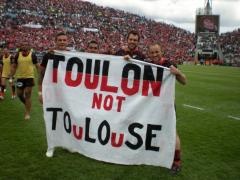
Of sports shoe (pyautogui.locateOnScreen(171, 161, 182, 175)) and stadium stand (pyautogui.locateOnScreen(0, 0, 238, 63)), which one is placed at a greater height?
stadium stand (pyautogui.locateOnScreen(0, 0, 238, 63))

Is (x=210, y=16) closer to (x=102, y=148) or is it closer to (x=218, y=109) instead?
(x=218, y=109)

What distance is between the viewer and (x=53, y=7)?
60.5m

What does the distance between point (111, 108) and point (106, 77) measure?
0.47 m

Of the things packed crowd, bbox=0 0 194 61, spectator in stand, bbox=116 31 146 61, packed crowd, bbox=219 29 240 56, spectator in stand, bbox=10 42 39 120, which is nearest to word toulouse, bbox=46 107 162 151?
spectator in stand, bbox=116 31 146 61

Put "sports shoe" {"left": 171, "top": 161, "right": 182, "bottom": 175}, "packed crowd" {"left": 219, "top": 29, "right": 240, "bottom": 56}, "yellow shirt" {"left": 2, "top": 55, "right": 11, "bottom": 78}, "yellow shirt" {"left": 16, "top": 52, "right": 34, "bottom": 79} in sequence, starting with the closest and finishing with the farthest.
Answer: "sports shoe" {"left": 171, "top": 161, "right": 182, "bottom": 175} → "yellow shirt" {"left": 16, "top": 52, "right": 34, "bottom": 79} → "yellow shirt" {"left": 2, "top": 55, "right": 11, "bottom": 78} → "packed crowd" {"left": 219, "top": 29, "right": 240, "bottom": 56}

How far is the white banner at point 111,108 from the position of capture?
5117 mm

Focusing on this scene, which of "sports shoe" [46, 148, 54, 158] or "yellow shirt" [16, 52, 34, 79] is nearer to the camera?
"sports shoe" [46, 148, 54, 158]

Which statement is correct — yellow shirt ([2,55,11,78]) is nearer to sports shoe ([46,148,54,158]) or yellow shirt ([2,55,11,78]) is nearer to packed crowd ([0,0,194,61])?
sports shoe ([46,148,54,158])

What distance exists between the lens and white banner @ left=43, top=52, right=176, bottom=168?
5117mm

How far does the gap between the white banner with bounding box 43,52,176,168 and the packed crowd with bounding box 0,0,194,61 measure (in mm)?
37338

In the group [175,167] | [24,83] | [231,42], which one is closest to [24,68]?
[24,83]

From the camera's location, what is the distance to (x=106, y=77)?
5.44m

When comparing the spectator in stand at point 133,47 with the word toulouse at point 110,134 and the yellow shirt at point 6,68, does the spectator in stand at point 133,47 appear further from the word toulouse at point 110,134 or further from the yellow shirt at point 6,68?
the yellow shirt at point 6,68

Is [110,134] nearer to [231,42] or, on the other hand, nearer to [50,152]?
[50,152]
